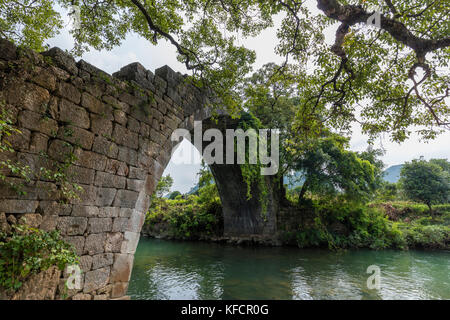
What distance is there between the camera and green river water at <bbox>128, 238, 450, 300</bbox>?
462 centimetres

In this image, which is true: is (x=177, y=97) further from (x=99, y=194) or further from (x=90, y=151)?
(x=99, y=194)

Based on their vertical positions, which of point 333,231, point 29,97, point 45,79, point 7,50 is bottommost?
point 333,231

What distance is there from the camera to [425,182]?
14844 mm

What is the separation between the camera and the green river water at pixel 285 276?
4621 millimetres

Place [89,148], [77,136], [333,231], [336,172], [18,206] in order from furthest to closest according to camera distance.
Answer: [333,231] → [336,172] → [89,148] → [77,136] → [18,206]

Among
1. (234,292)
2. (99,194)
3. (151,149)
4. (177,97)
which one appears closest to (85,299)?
(99,194)

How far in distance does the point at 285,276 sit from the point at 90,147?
18.0 feet

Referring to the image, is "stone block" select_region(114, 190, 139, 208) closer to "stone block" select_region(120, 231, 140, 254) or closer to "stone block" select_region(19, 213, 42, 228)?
"stone block" select_region(120, 231, 140, 254)

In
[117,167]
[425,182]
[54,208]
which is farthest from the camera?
[425,182]

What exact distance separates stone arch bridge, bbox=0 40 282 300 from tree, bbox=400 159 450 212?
17.4 m

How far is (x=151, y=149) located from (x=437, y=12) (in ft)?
17.1

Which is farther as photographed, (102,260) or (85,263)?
(102,260)

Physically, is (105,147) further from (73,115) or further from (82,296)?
(82,296)

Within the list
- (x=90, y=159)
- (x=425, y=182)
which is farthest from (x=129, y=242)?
(x=425, y=182)
